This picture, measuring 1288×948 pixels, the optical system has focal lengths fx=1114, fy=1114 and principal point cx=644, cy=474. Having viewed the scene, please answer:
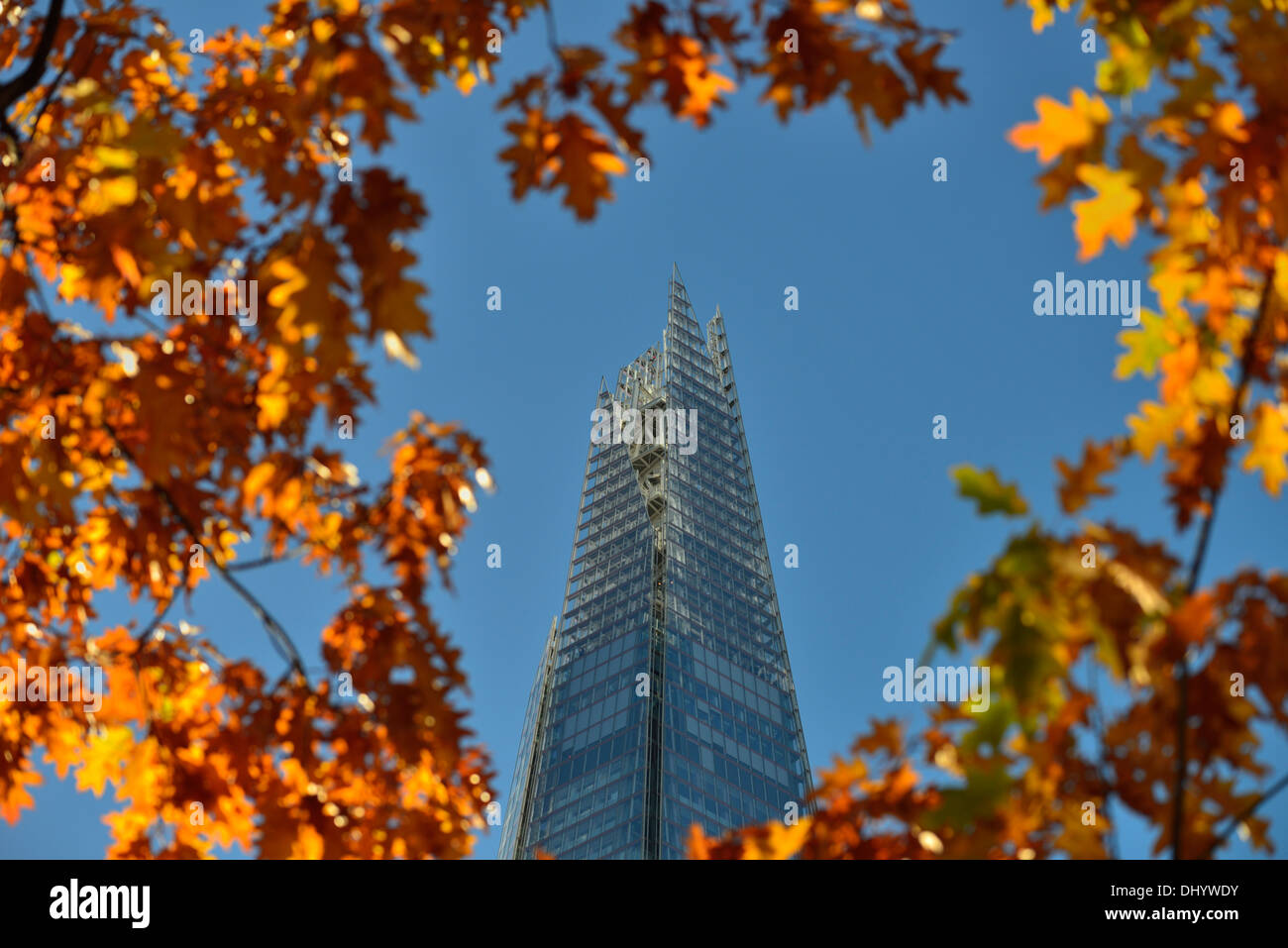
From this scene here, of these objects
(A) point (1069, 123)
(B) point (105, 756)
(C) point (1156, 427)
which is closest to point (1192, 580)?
(C) point (1156, 427)

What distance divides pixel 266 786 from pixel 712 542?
66.3 m

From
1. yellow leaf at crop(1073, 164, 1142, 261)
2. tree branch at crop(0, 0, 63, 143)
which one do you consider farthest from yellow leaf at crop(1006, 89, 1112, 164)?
tree branch at crop(0, 0, 63, 143)

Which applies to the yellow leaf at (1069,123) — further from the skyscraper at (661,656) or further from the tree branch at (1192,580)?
the skyscraper at (661,656)

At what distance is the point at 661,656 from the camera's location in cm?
6181

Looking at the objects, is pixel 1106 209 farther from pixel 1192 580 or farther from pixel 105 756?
pixel 105 756

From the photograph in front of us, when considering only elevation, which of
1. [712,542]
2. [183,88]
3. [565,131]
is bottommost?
[565,131]

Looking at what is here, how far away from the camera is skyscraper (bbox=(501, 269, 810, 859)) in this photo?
5597 cm

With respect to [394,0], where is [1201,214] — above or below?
below

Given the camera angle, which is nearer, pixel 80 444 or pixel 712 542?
pixel 80 444

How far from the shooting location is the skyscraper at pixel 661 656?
2203 inches

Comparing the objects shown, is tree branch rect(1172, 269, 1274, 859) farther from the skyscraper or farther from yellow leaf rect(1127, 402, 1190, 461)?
the skyscraper
